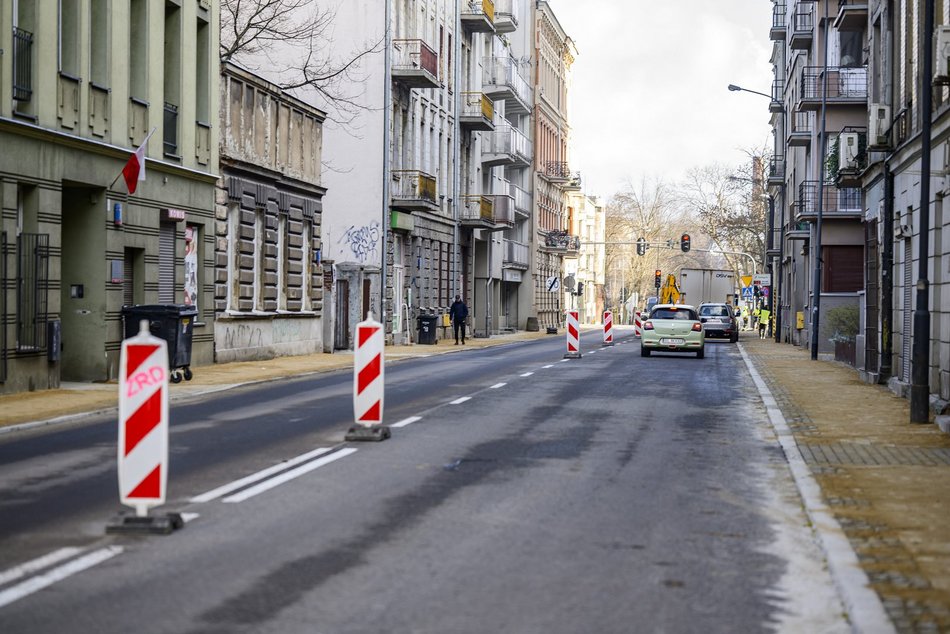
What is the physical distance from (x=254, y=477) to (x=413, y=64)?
126 ft

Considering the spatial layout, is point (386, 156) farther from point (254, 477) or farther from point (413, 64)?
point (254, 477)

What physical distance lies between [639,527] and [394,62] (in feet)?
131

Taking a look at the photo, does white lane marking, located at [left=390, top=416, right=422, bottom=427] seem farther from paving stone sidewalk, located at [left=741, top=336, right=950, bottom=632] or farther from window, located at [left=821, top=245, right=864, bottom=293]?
window, located at [left=821, top=245, right=864, bottom=293]

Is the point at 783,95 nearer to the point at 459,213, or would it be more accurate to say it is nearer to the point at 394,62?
the point at 459,213

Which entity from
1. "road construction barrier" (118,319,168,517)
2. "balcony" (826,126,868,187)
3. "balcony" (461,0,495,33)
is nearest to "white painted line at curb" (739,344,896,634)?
"road construction barrier" (118,319,168,517)

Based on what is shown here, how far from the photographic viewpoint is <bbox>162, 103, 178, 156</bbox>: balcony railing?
1107 inches

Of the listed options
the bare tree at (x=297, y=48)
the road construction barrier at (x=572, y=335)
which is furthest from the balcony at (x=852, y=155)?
the bare tree at (x=297, y=48)

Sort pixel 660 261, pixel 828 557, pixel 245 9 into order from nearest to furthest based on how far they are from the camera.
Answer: pixel 828 557
pixel 245 9
pixel 660 261

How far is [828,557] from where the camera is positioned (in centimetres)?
802

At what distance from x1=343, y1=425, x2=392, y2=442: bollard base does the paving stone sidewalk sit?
4.08 m

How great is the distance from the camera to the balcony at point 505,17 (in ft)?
217

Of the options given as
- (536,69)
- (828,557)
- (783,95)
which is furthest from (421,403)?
(536,69)

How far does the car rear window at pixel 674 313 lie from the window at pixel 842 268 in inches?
489

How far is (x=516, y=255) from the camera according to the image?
73875mm
